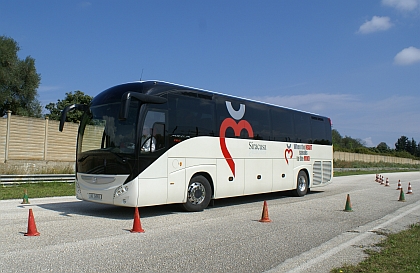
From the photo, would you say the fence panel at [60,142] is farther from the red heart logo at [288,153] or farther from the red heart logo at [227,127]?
the red heart logo at [227,127]

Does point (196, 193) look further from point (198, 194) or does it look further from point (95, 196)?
point (95, 196)

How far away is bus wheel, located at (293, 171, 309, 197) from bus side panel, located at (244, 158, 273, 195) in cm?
256

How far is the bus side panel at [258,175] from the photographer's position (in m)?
14.5

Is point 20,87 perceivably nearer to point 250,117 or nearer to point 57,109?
point 57,109

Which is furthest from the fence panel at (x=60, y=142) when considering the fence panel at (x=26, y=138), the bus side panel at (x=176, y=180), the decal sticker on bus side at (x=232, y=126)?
the bus side panel at (x=176, y=180)

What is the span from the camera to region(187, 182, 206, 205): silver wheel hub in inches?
472

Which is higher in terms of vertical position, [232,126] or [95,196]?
[232,126]

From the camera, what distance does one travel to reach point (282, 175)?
16641mm

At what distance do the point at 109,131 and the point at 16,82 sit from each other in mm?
36166

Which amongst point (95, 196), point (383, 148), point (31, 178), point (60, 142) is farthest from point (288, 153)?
point (383, 148)

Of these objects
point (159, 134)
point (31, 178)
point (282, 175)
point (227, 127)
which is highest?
point (227, 127)

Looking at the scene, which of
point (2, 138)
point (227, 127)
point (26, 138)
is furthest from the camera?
point (26, 138)

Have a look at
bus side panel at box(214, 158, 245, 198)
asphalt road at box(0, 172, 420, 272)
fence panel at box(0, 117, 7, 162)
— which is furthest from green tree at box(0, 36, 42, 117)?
bus side panel at box(214, 158, 245, 198)

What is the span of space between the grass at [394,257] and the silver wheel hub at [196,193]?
17.9ft
